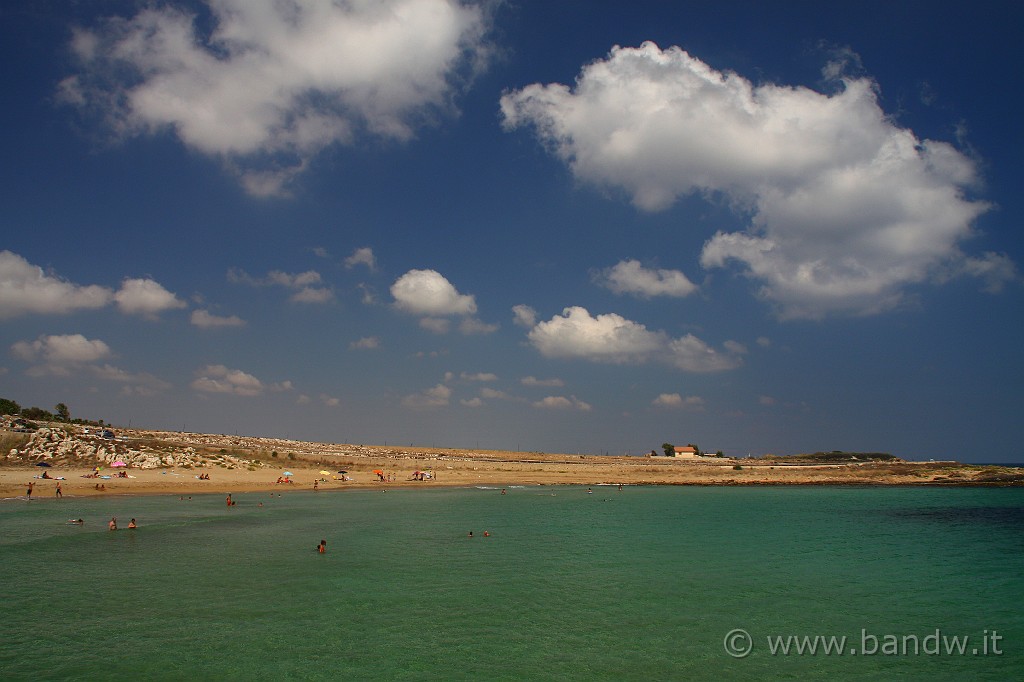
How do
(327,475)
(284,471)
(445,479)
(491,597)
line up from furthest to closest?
1. (445,479)
2. (327,475)
3. (284,471)
4. (491,597)

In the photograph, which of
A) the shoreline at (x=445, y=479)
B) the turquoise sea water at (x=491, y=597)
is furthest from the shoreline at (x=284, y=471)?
the turquoise sea water at (x=491, y=597)

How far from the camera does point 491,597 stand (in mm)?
28047

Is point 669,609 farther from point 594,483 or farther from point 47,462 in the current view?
point 47,462

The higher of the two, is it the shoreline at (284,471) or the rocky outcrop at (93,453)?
the rocky outcrop at (93,453)

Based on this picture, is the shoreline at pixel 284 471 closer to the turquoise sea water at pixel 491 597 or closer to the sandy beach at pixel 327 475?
the sandy beach at pixel 327 475

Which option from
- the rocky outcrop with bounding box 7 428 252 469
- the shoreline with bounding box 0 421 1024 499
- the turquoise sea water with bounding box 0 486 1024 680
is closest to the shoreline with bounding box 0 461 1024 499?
the shoreline with bounding box 0 421 1024 499

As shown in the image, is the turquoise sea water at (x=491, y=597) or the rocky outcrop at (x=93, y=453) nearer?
the turquoise sea water at (x=491, y=597)

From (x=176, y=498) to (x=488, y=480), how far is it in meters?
52.7

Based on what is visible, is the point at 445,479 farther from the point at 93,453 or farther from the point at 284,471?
the point at 93,453

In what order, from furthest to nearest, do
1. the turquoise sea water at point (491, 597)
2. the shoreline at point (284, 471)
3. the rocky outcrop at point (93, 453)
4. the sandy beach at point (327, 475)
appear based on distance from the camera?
the rocky outcrop at point (93, 453) < the shoreline at point (284, 471) < the sandy beach at point (327, 475) < the turquoise sea water at point (491, 597)

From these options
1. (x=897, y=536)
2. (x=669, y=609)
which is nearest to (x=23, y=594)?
(x=669, y=609)

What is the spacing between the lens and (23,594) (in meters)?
26.8

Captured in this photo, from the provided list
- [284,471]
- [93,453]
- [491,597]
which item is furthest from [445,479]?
[491,597]

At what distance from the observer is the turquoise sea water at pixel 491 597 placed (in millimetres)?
20172
